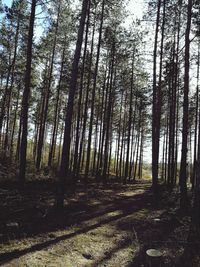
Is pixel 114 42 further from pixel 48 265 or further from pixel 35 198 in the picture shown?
pixel 48 265

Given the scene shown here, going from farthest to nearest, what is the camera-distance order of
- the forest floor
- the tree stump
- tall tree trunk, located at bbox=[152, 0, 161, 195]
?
tall tree trunk, located at bbox=[152, 0, 161, 195]
the forest floor
the tree stump

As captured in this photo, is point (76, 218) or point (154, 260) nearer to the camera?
point (154, 260)

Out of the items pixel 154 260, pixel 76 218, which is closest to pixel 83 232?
pixel 76 218

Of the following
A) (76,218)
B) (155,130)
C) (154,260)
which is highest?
(155,130)

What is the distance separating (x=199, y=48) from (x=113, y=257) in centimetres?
1803

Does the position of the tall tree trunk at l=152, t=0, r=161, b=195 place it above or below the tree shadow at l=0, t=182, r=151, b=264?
above

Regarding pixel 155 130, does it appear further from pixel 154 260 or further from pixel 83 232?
pixel 154 260

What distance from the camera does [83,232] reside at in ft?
26.0

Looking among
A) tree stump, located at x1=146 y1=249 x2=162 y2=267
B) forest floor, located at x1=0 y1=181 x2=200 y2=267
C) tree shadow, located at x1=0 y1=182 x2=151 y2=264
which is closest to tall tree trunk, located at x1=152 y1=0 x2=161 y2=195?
tree shadow, located at x1=0 y1=182 x2=151 y2=264

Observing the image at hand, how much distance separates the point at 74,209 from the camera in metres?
10.3

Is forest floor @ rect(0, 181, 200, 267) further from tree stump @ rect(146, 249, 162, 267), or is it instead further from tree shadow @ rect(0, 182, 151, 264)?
tree stump @ rect(146, 249, 162, 267)

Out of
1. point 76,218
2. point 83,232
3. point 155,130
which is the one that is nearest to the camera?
point 83,232

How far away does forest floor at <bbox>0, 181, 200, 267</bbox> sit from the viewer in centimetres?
613

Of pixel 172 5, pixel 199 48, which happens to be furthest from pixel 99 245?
pixel 199 48
